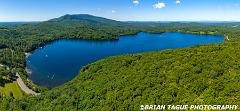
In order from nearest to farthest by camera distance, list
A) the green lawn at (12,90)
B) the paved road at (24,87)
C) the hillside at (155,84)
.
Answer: the hillside at (155,84) → the green lawn at (12,90) → the paved road at (24,87)

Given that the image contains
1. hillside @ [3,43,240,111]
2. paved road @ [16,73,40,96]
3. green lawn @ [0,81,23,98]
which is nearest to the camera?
hillside @ [3,43,240,111]

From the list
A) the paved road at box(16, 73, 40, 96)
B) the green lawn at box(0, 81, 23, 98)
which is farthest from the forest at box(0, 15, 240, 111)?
the paved road at box(16, 73, 40, 96)

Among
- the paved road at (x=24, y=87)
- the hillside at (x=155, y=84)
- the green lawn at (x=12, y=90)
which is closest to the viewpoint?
the hillside at (x=155, y=84)

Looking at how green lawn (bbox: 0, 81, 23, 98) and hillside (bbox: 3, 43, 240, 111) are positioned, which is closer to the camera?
hillside (bbox: 3, 43, 240, 111)

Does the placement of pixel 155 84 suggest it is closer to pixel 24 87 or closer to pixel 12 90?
pixel 24 87

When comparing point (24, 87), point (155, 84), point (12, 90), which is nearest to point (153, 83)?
point (155, 84)

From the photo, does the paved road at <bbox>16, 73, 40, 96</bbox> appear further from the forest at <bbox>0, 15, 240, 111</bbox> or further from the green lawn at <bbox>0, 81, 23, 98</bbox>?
the forest at <bbox>0, 15, 240, 111</bbox>

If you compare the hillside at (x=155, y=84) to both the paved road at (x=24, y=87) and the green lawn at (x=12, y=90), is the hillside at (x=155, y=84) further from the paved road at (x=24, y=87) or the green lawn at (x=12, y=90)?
the paved road at (x=24, y=87)

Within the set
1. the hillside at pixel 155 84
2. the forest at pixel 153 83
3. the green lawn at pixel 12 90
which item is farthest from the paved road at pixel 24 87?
the hillside at pixel 155 84
